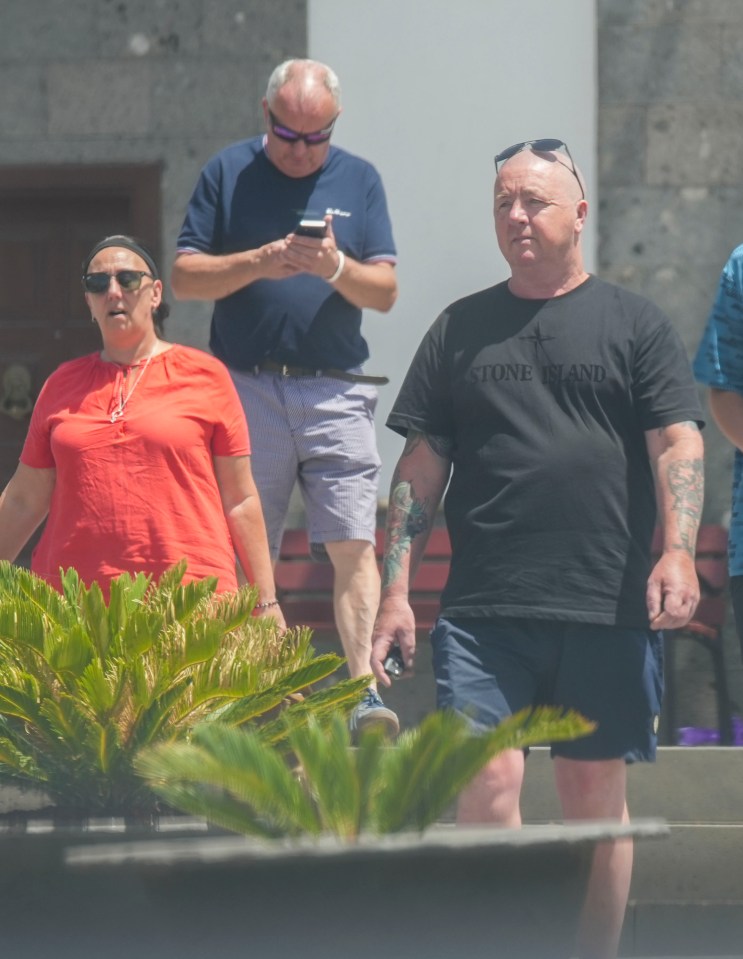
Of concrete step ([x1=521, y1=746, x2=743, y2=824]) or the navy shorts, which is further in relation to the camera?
concrete step ([x1=521, y1=746, x2=743, y2=824])

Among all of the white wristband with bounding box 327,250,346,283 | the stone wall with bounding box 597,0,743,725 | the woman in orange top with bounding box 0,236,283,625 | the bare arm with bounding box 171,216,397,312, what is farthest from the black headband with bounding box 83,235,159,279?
the stone wall with bounding box 597,0,743,725

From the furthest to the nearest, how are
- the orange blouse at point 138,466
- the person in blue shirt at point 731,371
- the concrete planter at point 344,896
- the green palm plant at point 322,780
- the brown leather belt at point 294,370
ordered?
the brown leather belt at point 294,370 < the orange blouse at point 138,466 < the person in blue shirt at point 731,371 < the green palm plant at point 322,780 < the concrete planter at point 344,896

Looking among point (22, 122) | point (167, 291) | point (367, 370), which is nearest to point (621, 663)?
point (367, 370)

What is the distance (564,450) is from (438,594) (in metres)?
2.95

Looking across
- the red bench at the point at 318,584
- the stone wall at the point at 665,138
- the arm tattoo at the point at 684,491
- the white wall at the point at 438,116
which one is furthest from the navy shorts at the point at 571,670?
the stone wall at the point at 665,138

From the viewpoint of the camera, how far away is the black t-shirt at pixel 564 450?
162 inches

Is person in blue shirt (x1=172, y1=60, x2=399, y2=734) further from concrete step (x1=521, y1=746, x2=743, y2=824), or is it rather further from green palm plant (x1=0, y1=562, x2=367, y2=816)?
green palm plant (x1=0, y1=562, x2=367, y2=816)

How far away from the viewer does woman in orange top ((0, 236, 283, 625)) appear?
4637 mm

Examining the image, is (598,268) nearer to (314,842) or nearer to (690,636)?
(690,636)

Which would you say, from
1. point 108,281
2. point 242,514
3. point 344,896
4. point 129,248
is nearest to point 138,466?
point 242,514

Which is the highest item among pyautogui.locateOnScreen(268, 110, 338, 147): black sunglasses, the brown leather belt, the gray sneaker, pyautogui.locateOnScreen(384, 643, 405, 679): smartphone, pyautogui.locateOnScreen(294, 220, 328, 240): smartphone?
pyautogui.locateOnScreen(268, 110, 338, 147): black sunglasses

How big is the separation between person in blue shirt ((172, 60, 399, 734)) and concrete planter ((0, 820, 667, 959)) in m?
3.13

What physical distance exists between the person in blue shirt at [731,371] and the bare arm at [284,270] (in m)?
1.39

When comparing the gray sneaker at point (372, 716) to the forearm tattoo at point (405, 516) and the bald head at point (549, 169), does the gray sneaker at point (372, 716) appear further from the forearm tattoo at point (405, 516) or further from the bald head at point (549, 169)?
the bald head at point (549, 169)
